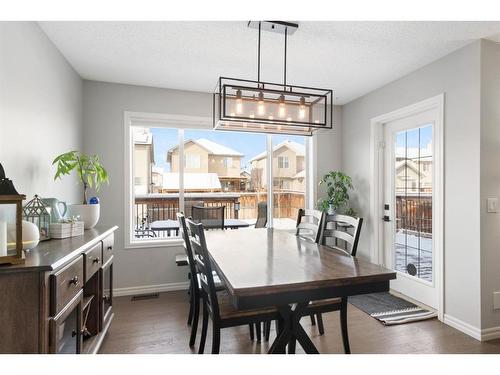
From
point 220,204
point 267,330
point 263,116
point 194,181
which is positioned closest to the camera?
point 263,116

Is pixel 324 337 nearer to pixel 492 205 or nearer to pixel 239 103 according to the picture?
pixel 492 205

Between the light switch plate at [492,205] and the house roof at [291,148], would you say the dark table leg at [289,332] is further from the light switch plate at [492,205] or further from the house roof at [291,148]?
the house roof at [291,148]

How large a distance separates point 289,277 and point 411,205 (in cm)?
240

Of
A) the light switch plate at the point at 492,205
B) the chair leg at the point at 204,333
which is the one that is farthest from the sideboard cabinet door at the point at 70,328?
the light switch plate at the point at 492,205

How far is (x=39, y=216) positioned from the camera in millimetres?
1817

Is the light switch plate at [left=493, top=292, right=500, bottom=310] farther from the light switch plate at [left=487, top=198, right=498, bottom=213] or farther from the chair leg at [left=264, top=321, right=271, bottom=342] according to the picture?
the chair leg at [left=264, top=321, right=271, bottom=342]

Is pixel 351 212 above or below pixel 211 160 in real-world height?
below

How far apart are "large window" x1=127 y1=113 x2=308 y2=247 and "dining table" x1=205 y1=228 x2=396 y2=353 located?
1.69 metres

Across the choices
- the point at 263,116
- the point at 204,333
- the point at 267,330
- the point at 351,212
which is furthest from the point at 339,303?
the point at 351,212

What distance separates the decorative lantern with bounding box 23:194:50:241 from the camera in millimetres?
1797

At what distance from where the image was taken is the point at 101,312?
7.25ft

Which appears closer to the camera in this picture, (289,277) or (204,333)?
(289,277)

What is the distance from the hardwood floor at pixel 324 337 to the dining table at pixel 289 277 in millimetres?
659
